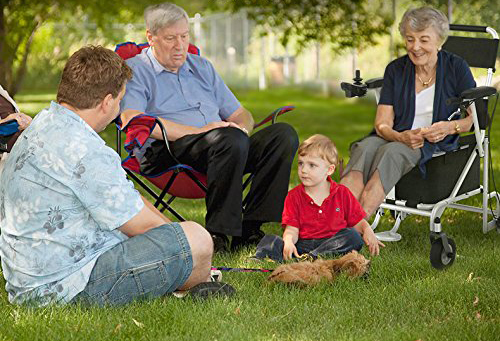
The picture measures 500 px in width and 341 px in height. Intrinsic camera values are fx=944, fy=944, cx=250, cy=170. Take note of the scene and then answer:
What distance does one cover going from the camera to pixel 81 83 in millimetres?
3062

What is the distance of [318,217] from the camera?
414 cm

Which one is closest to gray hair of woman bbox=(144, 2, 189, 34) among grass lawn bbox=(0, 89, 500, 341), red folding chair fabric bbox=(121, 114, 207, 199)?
red folding chair fabric bbox=(121, 114, 207, 199)

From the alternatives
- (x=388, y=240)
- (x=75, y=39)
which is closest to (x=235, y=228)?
(x=388, y=240)

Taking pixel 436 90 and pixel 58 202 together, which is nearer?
pixel 58 202

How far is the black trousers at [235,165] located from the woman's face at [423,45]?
715 millimetres

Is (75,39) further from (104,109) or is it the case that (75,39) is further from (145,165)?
(104,109)

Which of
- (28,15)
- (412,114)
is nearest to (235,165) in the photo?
(412,114)

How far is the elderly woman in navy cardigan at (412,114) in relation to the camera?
442 centimetres

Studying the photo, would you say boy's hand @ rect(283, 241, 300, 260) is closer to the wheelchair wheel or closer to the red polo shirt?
the red polo shirt

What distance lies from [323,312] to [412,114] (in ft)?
5.42

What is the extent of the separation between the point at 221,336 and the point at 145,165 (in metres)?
1.70

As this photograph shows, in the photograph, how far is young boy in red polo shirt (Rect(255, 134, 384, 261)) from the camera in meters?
4.06

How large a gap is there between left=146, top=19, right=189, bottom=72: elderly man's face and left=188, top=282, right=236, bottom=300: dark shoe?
157 centimetres

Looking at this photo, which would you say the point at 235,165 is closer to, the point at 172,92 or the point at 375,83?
the point at 172,92
